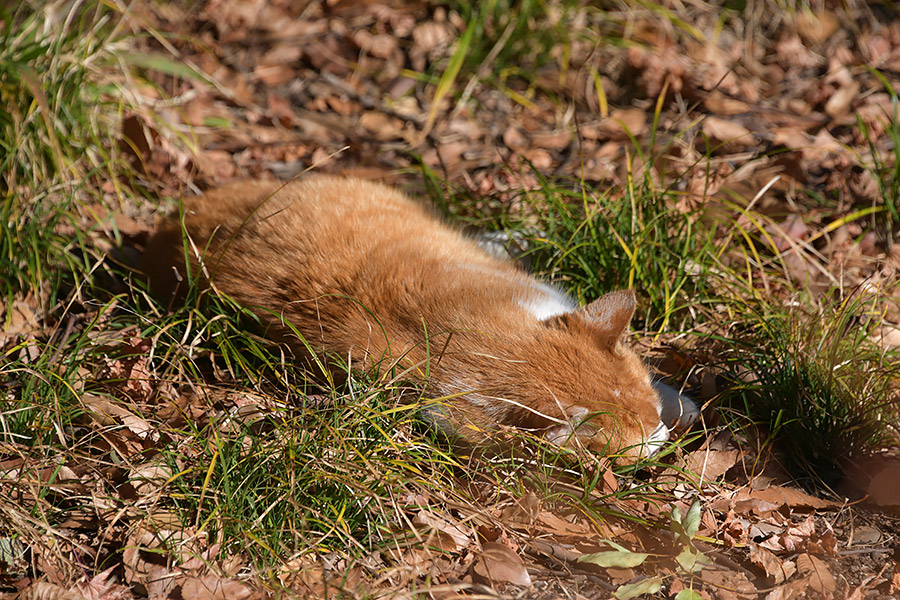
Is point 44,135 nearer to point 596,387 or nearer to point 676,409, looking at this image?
point 596,387

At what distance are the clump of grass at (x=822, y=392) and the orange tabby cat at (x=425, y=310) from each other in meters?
0.53

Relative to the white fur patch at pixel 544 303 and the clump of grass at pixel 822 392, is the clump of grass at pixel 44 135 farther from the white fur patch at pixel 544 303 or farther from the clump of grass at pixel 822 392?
the clump of grass at pixel 822 392

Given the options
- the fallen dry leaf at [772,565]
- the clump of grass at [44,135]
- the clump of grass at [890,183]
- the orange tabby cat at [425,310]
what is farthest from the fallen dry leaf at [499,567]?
the clump of grass at [890,183]

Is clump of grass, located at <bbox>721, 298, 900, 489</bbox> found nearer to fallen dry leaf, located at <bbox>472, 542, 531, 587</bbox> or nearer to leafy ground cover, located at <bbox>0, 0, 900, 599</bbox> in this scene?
leafy ground cover, located at <bbox>0, 0, 900, 599</bbox>

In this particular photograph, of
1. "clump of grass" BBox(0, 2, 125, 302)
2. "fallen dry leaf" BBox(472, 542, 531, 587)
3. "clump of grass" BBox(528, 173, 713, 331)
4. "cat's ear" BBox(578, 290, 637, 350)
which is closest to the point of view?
"fallen dry leaf" BBox(472, 542, 531, 587)

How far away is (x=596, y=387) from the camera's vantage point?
3.17 m

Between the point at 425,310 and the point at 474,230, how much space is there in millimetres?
1315

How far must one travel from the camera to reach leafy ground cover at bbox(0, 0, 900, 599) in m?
2.89

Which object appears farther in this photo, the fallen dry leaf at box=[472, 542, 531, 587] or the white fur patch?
the white fur patch

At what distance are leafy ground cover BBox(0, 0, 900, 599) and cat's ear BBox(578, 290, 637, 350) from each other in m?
0.54

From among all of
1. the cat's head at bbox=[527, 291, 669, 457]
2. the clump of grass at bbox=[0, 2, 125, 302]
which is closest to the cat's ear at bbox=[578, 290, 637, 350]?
the cat's head at bbox=[527, 291, 669, 457]

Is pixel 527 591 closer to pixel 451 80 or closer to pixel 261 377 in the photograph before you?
pixel 261 377

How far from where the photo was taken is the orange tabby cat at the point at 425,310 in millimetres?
3188

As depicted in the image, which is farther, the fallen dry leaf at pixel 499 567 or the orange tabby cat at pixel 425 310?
the orange tabby cat at pixel 425 310
